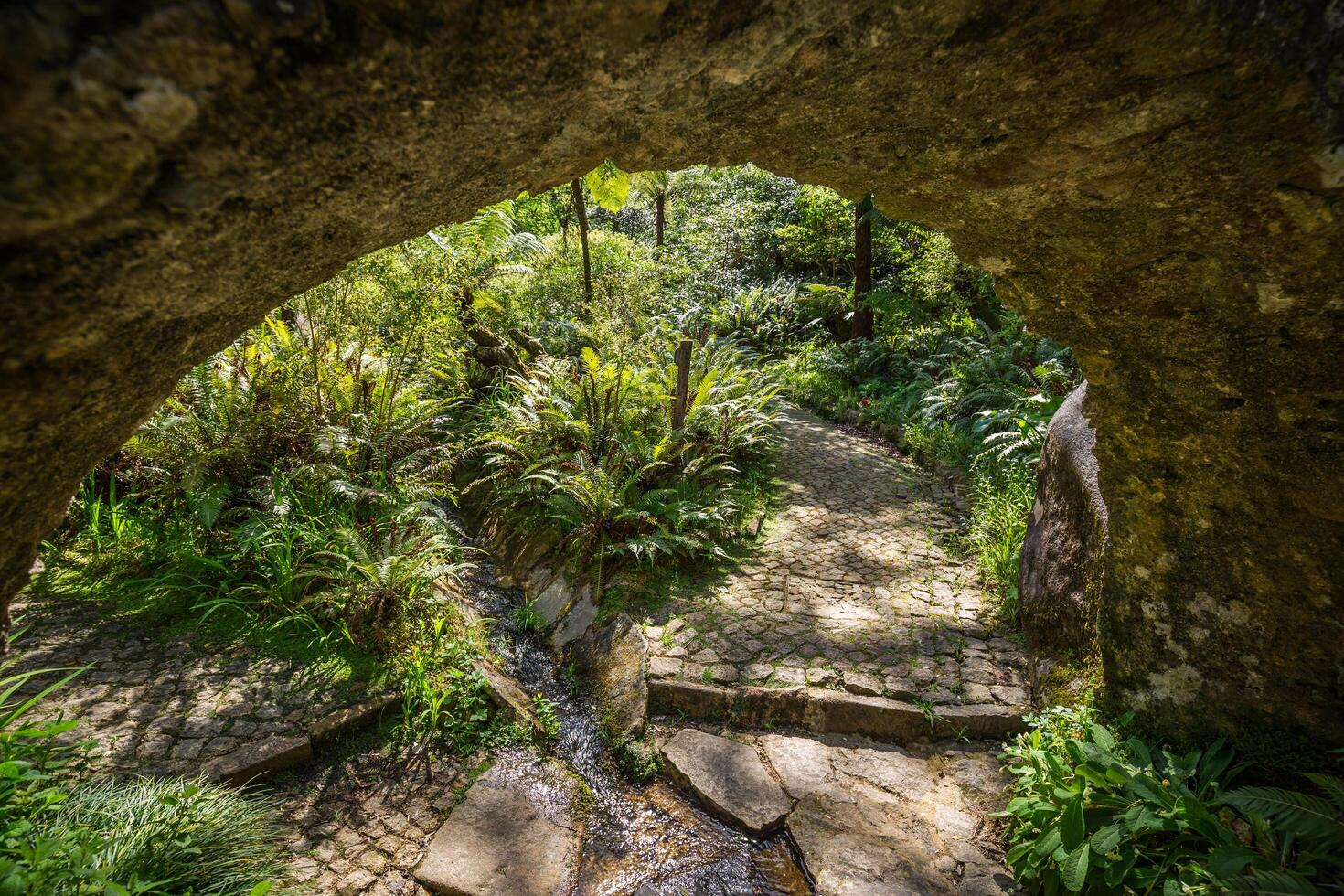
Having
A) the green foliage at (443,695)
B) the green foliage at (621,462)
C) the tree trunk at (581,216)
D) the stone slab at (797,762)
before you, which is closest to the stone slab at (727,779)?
the stone slab at (797,762)

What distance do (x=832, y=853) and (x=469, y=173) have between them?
3198 mm

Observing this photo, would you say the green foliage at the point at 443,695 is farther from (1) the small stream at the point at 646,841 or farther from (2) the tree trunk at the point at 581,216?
(2) the tree trunk at the point at 581,216

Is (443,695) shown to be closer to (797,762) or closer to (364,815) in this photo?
(364,815)

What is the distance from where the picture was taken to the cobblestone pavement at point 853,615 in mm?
3816

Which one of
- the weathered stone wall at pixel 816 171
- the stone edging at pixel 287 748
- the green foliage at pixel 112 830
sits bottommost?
the stone edging at pixel 287 748

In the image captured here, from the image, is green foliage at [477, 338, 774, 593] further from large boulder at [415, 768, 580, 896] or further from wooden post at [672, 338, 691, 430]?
large boulder at [415, 768, 580, 896]

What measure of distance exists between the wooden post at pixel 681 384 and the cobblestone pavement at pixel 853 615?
1.41 meters

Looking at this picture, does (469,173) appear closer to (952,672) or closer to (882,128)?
(882,128)

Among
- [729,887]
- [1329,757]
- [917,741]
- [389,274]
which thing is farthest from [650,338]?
[1329,757]

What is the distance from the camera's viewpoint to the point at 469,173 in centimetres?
154

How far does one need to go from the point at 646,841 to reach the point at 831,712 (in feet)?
4.25

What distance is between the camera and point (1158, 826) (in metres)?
2.22

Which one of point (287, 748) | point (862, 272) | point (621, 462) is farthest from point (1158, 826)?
point (862, 272)

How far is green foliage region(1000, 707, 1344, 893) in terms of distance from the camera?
2.01m
